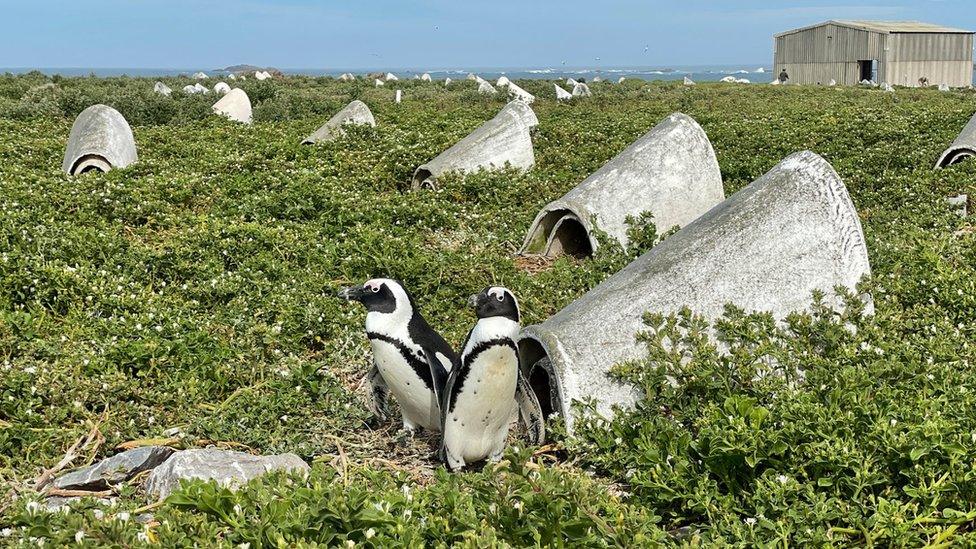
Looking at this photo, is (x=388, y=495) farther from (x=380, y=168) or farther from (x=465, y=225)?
(x=380, y=168)

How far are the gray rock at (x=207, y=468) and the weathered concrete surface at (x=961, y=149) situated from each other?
9.21 m

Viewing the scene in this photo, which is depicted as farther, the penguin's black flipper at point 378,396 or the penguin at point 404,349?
the penguin's black flipper at point 378,396

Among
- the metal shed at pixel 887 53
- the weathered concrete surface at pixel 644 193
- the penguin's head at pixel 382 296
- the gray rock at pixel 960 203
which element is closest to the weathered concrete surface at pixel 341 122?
the weathered concrete surface at pixel 644 193

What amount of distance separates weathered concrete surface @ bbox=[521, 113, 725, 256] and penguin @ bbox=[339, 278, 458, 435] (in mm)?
3499

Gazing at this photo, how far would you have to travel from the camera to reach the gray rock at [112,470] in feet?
14.5

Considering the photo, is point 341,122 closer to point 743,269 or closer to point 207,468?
point 743,269

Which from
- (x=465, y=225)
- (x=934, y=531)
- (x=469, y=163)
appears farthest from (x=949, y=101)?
(x=934, y=531)

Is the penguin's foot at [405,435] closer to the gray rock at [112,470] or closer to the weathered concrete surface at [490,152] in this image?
the gray rock at [112,470]

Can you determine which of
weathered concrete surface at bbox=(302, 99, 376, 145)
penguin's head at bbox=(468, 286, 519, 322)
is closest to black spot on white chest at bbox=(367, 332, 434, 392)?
penguin's head at bbox=(468, 286, 519, 322)

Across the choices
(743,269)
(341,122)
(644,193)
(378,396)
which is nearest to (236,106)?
(341,122)

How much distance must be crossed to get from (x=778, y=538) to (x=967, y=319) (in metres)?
2.97

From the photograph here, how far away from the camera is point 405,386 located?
192 inches

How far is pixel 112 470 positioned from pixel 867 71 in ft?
154

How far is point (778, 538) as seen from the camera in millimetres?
3381
